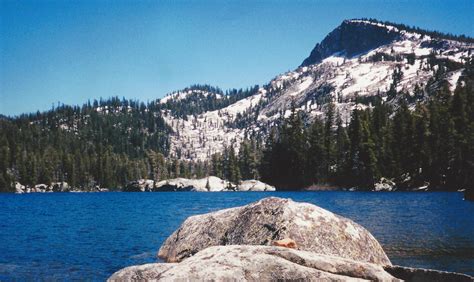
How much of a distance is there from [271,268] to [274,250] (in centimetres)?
48

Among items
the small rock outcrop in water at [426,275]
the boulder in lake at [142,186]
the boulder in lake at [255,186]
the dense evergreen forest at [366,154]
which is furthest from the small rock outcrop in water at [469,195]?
the boulder in lake at [142,186]

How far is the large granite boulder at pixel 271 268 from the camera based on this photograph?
284 inches

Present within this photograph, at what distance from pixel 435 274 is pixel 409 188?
105015 millimetres

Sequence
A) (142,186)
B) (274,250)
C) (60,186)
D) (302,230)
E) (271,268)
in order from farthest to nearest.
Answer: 1. (60,186)
2. (142,186)
3. (302,230)
4. (274,250)
5. (271,268)

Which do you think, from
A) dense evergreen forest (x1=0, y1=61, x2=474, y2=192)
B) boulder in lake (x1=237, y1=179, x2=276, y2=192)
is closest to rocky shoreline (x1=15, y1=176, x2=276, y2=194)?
boulder in lake (x1=237, y1=179, x2=276, y2=192)

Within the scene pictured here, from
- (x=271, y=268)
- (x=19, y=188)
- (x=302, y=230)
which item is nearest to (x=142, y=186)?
(x=19, y=188)

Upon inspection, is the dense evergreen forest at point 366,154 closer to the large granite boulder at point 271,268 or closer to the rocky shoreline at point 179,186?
the rocky shoreline at point 179,186

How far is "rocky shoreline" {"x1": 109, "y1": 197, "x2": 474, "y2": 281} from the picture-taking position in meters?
7.31

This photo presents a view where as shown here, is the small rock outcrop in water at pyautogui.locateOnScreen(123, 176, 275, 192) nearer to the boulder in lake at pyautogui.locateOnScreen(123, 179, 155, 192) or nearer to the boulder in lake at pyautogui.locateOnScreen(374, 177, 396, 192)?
the boulder in lake at pyautogui.locateOnScreen(123, 179, 155, 192)

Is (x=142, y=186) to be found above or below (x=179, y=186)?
above

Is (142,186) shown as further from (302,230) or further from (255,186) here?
(302,230)

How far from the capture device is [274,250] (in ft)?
25.5

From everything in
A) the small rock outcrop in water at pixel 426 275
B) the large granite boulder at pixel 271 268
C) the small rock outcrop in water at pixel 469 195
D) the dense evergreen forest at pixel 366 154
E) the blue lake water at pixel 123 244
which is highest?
the dense evergreen forest at pixel 366 154

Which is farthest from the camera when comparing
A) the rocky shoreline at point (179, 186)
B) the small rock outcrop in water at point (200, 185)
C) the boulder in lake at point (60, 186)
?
the boulder in lake at point (60, 186)
